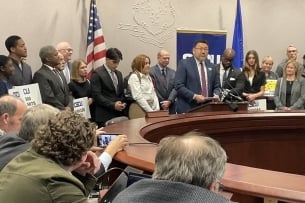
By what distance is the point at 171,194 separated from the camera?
4.35 feet

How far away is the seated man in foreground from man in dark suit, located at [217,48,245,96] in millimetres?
4079

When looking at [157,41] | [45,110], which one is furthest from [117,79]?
[45,110]

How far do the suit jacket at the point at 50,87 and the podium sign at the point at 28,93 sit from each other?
209mm

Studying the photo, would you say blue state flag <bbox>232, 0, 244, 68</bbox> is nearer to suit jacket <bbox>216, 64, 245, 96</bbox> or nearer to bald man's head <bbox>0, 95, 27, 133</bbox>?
suit jacket <bbox>216, 64, 245, 96</bbox>

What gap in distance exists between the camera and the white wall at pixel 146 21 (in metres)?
6.14

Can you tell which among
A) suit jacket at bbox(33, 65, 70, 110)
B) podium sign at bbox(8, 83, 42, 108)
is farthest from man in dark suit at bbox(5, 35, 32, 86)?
podium sign at bbox(8, 83, 42, 108)

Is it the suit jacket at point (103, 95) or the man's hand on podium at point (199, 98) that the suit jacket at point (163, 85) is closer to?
the suit jacket at point (103, 95)

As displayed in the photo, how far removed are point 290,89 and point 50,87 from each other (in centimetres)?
289

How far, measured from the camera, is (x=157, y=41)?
7.80 metres

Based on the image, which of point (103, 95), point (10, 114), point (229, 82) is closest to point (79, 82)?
point (103, 95)

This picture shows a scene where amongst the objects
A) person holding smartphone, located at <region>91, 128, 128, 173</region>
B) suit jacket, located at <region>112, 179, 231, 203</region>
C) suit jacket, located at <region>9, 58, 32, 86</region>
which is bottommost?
person holding smartphone, located at <region>91, 128, 128, 173</region>

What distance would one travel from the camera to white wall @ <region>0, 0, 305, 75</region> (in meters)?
6.14

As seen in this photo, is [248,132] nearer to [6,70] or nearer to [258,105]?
[258,105]

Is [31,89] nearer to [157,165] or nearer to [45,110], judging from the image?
[45,110]
